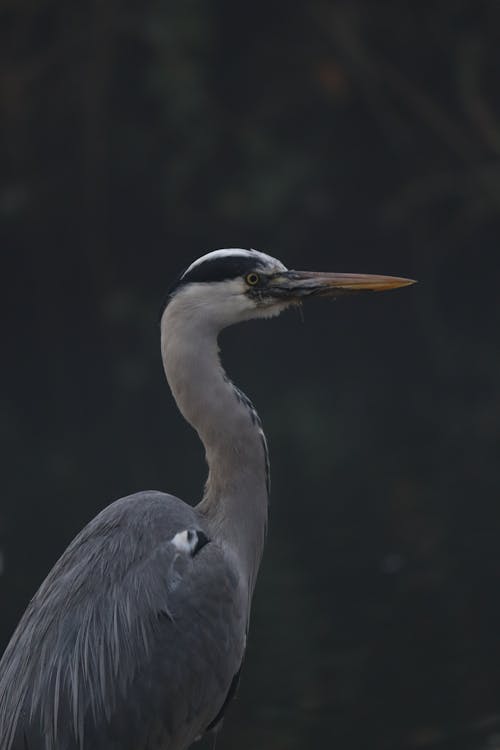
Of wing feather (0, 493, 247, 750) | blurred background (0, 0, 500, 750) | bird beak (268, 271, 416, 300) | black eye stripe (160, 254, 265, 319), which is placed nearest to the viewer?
wing feather (0, 493, 247, 750)

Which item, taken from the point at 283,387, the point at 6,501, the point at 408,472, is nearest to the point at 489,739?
the point at 408,472

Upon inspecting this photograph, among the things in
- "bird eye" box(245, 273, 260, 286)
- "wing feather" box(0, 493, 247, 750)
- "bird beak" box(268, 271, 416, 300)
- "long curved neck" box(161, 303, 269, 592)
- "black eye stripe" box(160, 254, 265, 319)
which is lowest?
"wing feather" box(0, 493, 247, 750)

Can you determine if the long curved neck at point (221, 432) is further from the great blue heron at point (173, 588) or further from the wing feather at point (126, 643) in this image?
the wing feather at point (126, 643)

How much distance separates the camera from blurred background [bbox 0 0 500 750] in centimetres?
1134

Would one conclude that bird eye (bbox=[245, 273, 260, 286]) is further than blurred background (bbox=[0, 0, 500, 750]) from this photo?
No

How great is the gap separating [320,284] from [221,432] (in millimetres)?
571

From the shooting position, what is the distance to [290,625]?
713cm

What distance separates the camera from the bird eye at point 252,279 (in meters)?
4.68

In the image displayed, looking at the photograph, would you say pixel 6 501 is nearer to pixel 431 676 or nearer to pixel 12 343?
pixel 431 676

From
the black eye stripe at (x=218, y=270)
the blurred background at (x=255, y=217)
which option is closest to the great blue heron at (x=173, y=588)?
the black eye stripe at (x=218, y=270)

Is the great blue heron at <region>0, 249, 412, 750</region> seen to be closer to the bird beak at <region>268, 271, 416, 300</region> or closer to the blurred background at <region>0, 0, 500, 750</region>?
the bird beak at <region>268, 271, 416, 300</region>

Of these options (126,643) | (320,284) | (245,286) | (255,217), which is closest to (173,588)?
(126,643)

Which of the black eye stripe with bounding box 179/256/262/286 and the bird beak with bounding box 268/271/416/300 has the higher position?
the black eye stripe with bounding box 179/256/262/286

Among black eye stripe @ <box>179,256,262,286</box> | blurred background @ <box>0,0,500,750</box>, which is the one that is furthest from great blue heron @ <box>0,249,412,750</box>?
blurred background @ <box>0,0,500,750</box>
